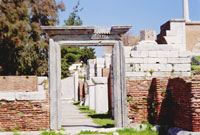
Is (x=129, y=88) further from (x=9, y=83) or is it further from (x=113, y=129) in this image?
(x=9, y=83)

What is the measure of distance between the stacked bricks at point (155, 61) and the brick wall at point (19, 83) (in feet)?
20.8

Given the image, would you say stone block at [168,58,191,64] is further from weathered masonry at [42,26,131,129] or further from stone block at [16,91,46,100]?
stone block at [16,91,46,100]

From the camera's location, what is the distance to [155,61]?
32.9ft

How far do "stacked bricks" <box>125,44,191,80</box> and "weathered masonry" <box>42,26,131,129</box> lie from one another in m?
0.47

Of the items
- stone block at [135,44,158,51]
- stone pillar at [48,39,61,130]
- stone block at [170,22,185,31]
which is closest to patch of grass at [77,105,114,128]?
stone pillar at [48,39,61,130]

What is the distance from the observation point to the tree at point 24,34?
81.4 ft

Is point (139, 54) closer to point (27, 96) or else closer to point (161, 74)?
point (161, 74)

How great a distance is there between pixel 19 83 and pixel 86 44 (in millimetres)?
6260

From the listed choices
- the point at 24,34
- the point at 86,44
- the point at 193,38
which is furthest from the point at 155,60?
the point at 24,34

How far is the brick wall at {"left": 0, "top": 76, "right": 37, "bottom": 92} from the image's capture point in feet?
48.0

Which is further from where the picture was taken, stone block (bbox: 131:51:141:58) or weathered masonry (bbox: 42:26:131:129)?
stone block (bbox: 131:51:141:58)

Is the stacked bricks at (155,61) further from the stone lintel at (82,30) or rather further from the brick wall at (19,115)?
the brick wall at (19,115)

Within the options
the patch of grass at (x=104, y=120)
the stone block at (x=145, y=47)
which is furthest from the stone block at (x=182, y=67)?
the patch of grass at (x=104, y=120)

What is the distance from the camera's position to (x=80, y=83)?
2706cm
